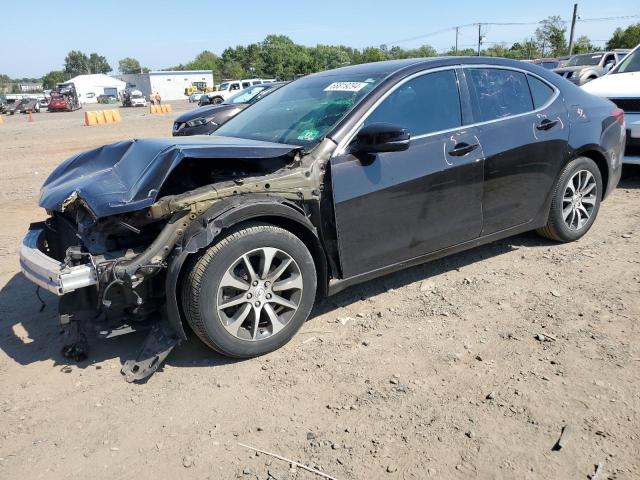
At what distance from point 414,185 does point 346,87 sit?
0.95 m

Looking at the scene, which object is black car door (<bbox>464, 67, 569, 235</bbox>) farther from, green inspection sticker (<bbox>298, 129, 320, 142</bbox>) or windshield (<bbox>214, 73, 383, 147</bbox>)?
green inspection sticker (<bbox>298, 129, 320, 142</bbox>)

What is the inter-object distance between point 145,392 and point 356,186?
5.98ft

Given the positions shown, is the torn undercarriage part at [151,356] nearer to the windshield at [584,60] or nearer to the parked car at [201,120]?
the parked car at [201,120]

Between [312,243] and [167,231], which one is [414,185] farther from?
[167,231]

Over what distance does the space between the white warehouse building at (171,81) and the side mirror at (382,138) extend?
78448 millimetres

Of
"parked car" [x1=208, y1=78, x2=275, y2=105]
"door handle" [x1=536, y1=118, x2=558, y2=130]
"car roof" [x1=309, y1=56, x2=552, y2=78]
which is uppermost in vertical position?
"car roof" [x1=309, y1=56, x2=552, y2=78]

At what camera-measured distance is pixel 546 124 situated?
4535 millimetres

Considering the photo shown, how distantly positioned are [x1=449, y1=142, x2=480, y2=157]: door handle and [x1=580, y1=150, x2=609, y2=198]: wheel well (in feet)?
5.04

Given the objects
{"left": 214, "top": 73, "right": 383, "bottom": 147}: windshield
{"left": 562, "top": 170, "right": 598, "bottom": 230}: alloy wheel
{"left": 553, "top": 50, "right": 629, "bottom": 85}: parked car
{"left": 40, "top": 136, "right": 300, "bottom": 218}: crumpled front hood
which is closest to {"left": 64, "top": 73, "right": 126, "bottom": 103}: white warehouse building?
{"left": 553, "top": 50, "right": 629, "bottom": 85}: parked car

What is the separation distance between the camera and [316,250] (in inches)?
138

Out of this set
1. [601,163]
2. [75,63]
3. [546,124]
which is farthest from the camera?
[75,63]

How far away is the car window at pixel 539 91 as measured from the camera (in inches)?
181

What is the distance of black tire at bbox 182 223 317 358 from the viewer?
307 centimetres

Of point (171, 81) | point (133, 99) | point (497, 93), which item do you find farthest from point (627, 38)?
point (171, 81)
